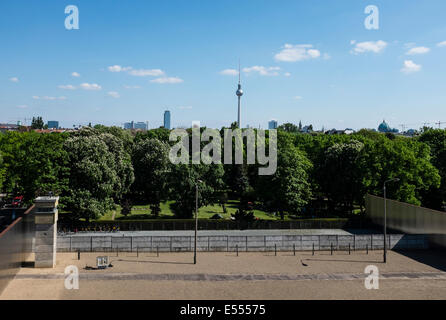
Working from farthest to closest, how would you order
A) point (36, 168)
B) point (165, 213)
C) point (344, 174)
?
1. point (165, 213)
2. point (344, 174)
3. point (36, 168)

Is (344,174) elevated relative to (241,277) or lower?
elevated

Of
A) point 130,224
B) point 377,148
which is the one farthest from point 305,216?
point 130,224

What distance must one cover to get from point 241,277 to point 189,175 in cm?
2544

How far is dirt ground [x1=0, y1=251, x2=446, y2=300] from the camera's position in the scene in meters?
28.7

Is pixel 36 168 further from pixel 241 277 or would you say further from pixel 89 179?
pixel 241 277

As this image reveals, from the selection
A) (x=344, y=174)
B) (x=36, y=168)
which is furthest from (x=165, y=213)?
(x=344, y=174)

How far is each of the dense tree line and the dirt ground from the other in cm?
1430

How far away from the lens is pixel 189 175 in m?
56.6

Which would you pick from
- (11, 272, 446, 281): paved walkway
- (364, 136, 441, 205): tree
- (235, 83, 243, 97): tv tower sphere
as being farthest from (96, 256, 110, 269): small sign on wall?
(235, 83, 243, 97): tv tower sphere

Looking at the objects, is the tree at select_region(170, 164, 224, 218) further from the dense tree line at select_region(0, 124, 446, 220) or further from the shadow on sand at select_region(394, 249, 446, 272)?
the shadow on sand at select_region(394, 249, 446, 272)

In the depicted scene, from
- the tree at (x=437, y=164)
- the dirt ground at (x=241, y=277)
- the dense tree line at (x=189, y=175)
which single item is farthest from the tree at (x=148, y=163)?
the tree at (x=437, y=164)
